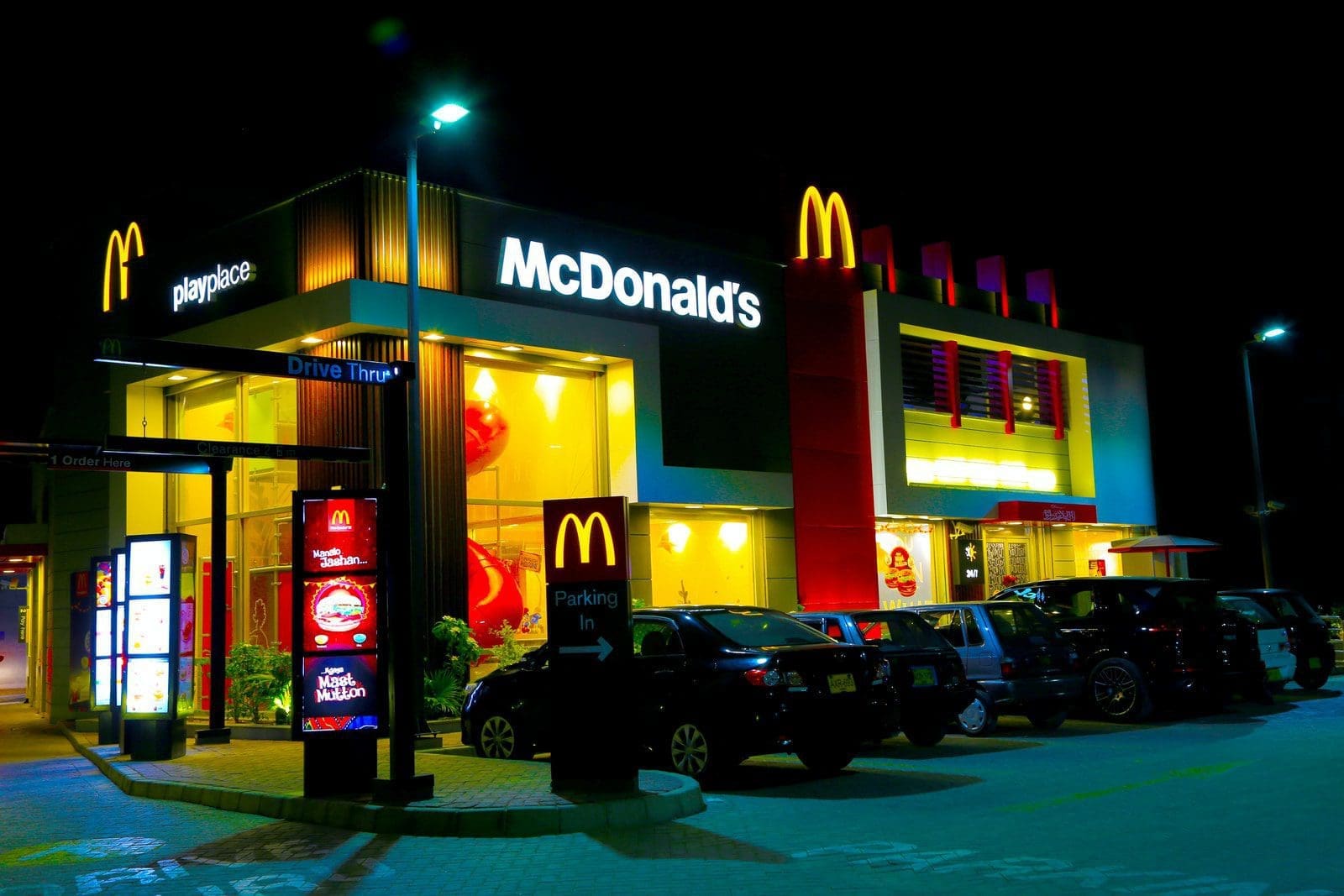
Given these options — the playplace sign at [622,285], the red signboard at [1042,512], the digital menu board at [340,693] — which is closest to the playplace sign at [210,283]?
the playplace sign at [622,285]

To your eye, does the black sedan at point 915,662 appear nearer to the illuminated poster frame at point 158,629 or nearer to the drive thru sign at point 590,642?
the drive thru sign at point 590,642

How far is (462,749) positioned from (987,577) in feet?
57.3

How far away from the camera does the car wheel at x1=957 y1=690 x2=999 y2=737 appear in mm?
15242

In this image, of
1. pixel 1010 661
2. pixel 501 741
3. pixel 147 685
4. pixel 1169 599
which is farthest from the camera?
pixel 1169 599

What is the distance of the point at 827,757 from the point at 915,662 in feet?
6.47

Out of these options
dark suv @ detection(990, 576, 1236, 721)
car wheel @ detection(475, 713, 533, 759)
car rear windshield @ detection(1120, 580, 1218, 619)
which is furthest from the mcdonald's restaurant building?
car rear windshield @ detection(1120, 580, 1218, 619)

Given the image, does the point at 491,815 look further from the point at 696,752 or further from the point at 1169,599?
the point at 1169,599

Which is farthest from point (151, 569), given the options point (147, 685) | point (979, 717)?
point (979, 717)

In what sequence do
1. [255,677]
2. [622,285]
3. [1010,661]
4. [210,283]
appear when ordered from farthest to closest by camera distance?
[622,285] < [210,283] < [255,677] < [1010,661]

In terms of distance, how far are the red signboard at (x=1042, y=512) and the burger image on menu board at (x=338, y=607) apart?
67.8ft

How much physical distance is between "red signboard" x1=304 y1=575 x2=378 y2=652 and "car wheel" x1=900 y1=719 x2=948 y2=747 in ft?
20.3

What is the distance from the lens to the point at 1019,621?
16.2 m

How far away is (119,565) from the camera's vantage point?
59.9 feet

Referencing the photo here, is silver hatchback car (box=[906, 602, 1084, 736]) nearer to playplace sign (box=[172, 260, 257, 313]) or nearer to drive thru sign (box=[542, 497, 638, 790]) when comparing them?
drive thru sign (box=[542, 497, 638, 790])
